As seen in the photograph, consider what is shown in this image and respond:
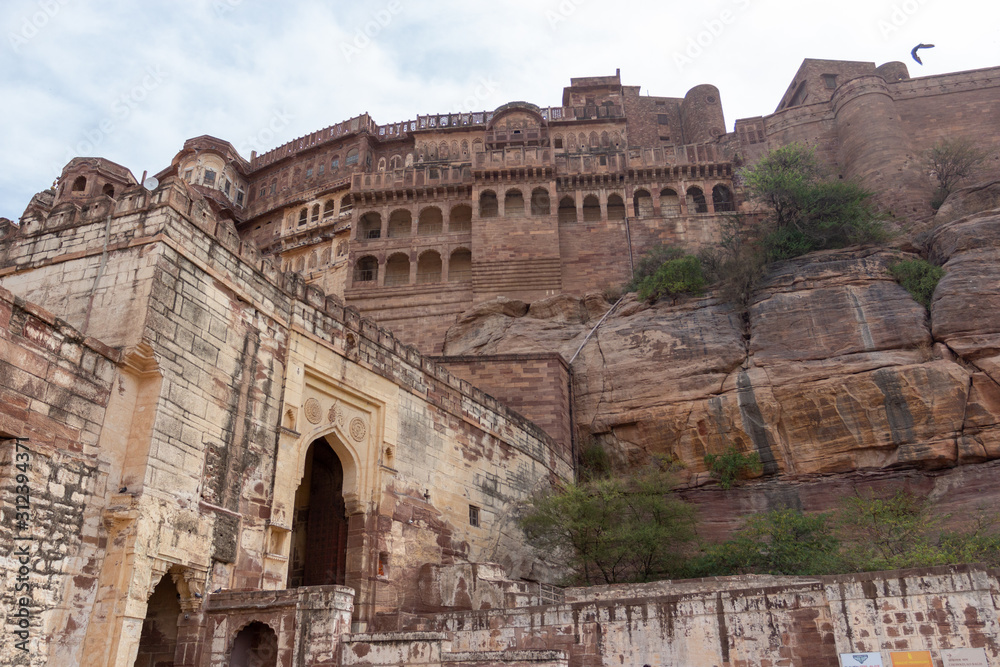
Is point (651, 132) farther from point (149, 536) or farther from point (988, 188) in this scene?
point (149, 536)

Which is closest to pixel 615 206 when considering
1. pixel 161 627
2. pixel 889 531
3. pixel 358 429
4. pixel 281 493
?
pixel 889 531

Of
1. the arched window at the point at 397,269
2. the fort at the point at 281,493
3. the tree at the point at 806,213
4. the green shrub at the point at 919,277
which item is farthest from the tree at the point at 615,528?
the arched window at the point at 397,269

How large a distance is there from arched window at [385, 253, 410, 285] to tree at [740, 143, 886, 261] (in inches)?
573

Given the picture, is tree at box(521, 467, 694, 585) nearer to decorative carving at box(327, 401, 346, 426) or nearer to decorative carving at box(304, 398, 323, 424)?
decorative carving at box(327, 401, 346, 426)

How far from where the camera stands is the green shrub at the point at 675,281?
2578cm

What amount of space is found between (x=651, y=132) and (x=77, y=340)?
37751mm

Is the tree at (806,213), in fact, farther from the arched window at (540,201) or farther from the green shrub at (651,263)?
the arched window at (540,201)

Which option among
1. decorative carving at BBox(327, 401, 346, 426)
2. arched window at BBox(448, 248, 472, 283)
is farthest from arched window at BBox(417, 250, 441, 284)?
decorative carving at BBox(327, 401, 346, 426)

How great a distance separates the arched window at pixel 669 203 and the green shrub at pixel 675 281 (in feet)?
25.2

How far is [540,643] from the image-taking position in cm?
1158

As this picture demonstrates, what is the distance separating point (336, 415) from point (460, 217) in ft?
72.3

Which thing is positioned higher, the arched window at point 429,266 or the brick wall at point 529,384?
the arched window at point 429,266

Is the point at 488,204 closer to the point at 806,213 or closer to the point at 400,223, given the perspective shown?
the point at 400,223

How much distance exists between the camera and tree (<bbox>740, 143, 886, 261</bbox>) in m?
27.1
